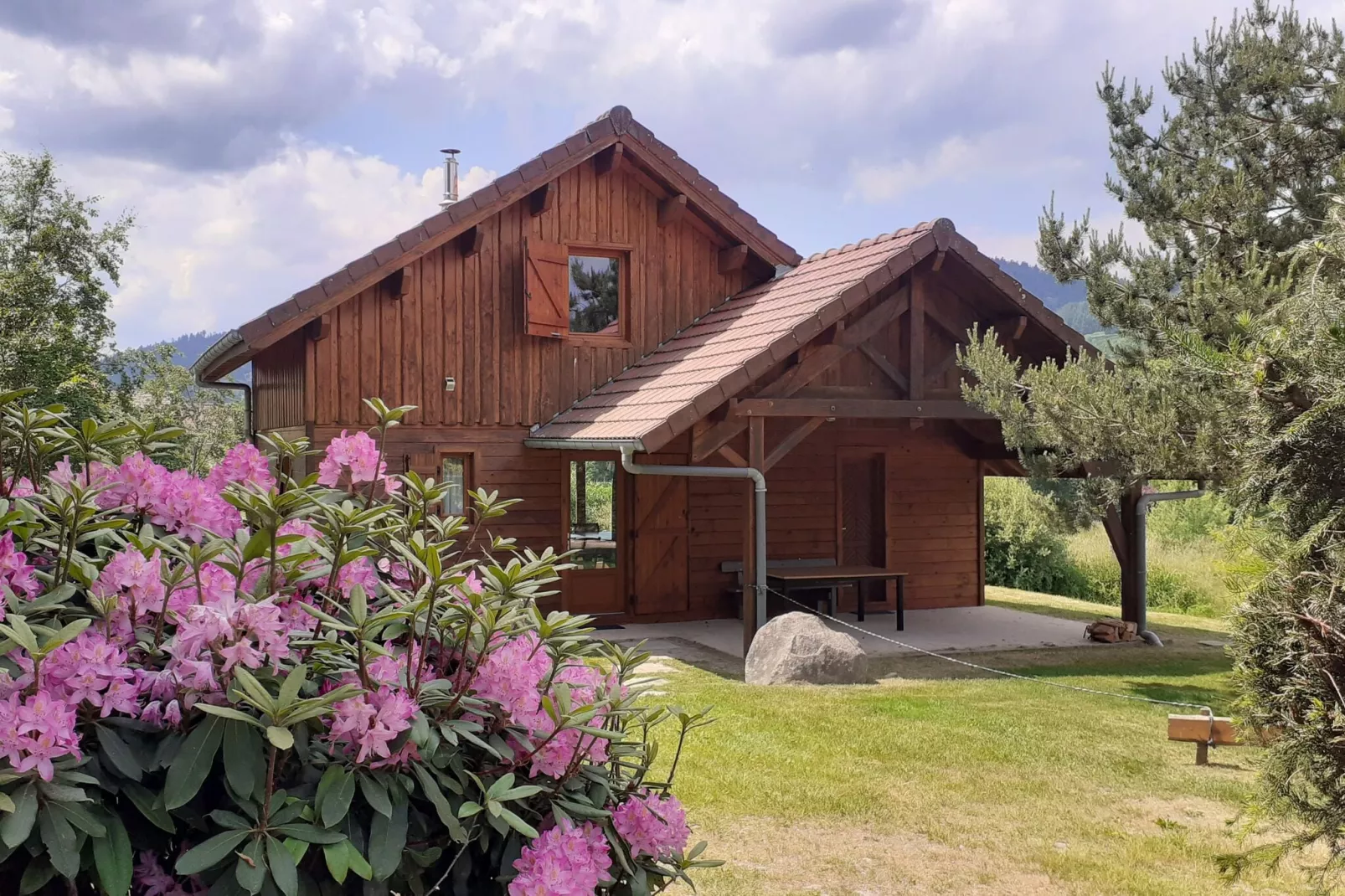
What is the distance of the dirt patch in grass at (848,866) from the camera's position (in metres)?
4.90

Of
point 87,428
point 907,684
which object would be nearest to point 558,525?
point 907,684

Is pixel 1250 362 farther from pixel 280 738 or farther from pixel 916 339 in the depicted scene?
pixel 916 339

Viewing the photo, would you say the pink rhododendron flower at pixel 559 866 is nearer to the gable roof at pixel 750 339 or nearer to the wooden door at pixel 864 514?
the gable roof at pixel 750 339

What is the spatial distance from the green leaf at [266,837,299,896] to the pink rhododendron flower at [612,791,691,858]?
2.16 ft

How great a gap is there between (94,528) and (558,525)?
10665 mm

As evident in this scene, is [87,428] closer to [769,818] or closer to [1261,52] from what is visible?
[769,818]

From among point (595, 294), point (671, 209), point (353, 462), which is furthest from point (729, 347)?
point (353, 462)

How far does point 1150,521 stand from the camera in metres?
23.6

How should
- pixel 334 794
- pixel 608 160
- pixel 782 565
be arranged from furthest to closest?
pixel 782 565 < pixel 608 160 < pixel 334 794

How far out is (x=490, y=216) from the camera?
1238cm

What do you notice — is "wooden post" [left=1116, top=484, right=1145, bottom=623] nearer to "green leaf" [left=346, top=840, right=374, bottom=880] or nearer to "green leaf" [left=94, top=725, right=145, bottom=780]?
"green leaf" [left=346, top=840, right=374, bottom=880]

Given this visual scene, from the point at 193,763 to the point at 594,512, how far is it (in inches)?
443

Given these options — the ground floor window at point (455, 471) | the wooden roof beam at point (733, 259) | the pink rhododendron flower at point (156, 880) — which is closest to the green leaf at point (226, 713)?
the pink rhododendron flower at point (156, 880)

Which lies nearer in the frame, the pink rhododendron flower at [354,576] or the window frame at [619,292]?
the pink rhododendron flower at [354,576]
